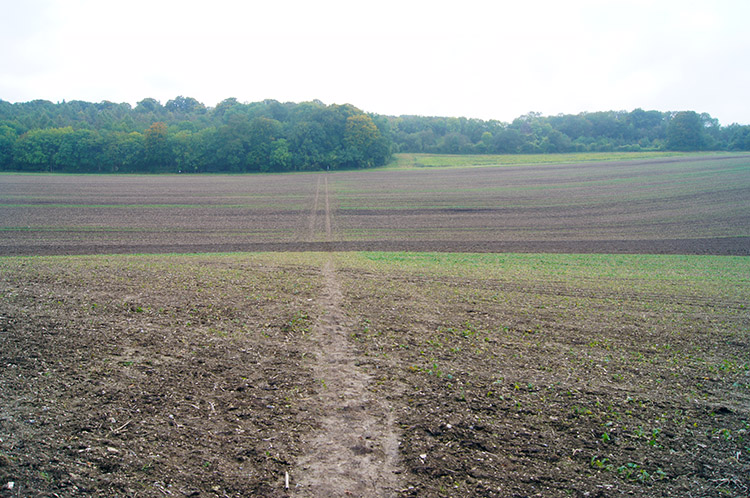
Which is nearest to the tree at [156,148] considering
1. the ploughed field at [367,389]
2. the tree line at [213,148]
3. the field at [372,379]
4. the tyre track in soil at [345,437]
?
the tree line at [213,148]

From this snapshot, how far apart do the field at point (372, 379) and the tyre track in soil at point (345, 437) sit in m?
0.03

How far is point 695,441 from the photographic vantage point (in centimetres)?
632

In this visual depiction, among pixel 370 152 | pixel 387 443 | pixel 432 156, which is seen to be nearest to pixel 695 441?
pixel 387 443

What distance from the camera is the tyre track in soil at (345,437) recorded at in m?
5.36

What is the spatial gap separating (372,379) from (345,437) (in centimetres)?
183

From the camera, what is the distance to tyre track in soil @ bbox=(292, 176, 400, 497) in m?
5.36

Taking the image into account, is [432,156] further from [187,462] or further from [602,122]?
[187,462]

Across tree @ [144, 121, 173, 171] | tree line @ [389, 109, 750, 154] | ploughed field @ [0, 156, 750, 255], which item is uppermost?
tree line @ [389, 109, 750, 154]

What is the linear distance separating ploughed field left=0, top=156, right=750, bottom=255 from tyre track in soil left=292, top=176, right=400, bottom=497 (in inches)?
723

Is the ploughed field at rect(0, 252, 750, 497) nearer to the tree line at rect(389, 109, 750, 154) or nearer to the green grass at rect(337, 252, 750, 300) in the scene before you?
the green grass at rect(337, 252, 750, 300)

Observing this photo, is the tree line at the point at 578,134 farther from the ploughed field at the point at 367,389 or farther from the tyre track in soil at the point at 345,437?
the tyre track in soil at the point at 345,437

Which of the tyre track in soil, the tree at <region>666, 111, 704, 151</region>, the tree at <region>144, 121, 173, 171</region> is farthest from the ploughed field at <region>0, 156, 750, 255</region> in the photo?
the tree at <region>666, 111, 704, 151</region>

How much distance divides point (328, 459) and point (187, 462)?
1806 mm

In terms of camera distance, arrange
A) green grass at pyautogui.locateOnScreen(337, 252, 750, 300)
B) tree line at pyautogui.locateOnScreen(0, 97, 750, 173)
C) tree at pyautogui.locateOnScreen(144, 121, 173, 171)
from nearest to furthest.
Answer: green grass at pyautogui.locateOnScreen(337, 252, 750, 300), tree line at pyautogui.locateOnScreen(0, 97, 750, 173), tree at pyautogui.locateOnScreen(144, 121, 173, 171)
